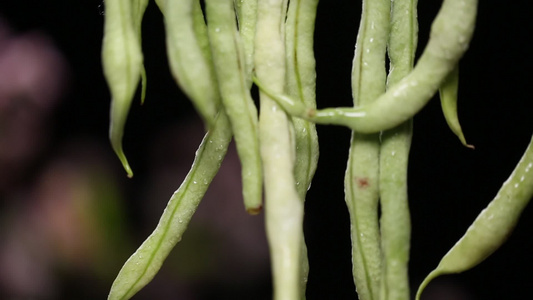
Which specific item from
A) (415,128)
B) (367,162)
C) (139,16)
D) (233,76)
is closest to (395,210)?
(367,162)

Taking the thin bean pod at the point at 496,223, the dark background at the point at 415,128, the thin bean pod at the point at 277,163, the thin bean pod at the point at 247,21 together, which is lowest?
the dark background at the point at 415,128

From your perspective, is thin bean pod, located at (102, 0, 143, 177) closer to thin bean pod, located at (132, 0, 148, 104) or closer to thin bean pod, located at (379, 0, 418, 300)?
thin bean pod, located at (132, 0, 148, 104)

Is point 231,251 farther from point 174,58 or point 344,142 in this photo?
point 174,58

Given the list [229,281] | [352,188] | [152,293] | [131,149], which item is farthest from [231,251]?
[352,188]

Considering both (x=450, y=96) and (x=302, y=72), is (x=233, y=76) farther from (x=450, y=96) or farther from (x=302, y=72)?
(x=450, y=96)

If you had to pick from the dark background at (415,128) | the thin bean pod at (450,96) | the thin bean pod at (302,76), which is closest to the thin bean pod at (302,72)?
the thin bean pod at (302,76)

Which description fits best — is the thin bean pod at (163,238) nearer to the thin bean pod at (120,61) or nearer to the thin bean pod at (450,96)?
the thin bean pod at (120,61)

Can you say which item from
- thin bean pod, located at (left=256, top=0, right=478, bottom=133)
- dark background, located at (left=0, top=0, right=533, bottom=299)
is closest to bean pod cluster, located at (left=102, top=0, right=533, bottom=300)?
thin bean pod, located at (left=256, top=0, right=478, bottom=133)
